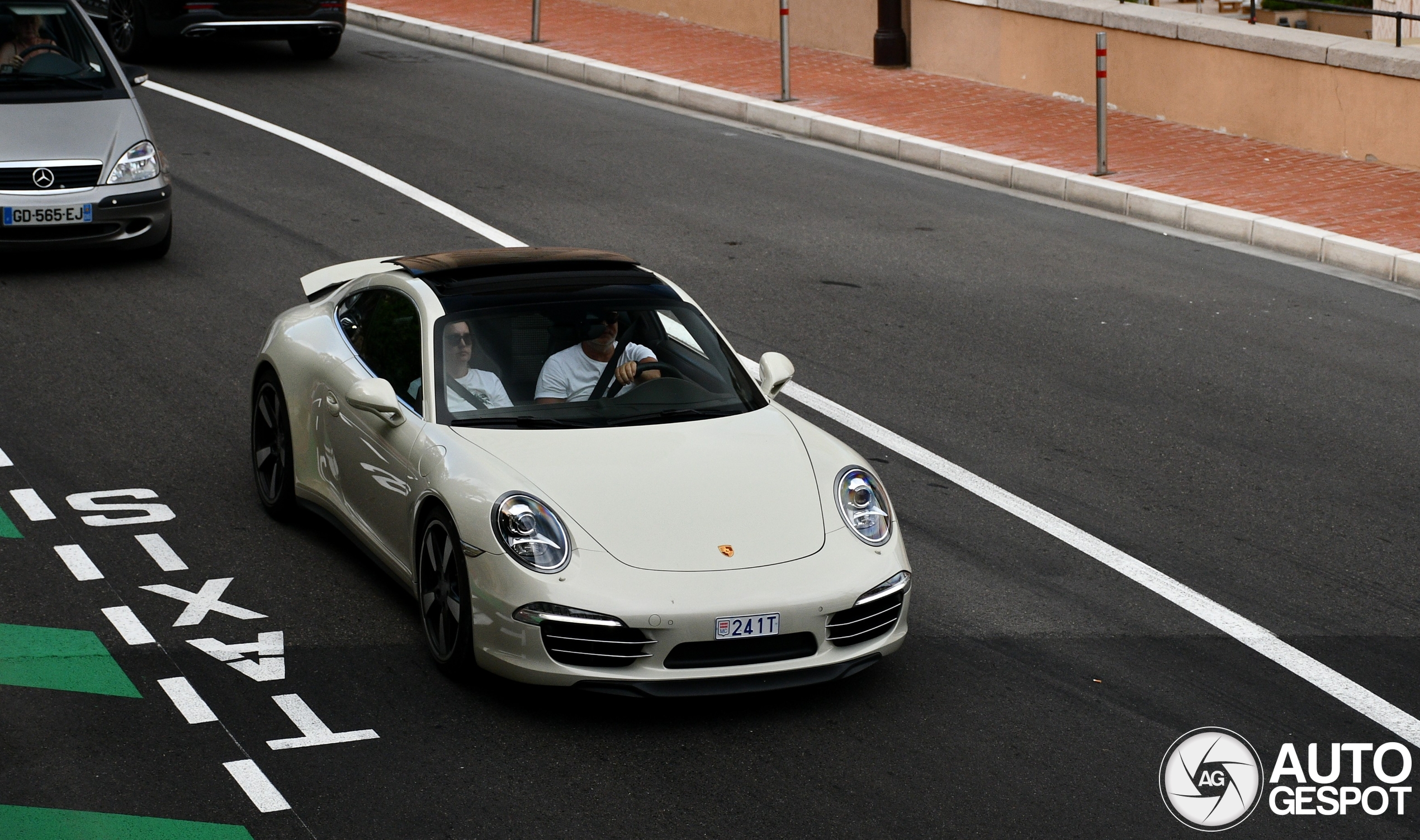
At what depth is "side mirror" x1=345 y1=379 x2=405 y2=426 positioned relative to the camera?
689 cm

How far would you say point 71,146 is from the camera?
1187cm

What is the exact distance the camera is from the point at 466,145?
16750 millimetres

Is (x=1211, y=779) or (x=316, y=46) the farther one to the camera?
(x=316, y=46)

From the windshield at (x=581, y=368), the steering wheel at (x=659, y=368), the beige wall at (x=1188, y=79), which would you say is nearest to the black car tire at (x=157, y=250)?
the windshield at (x=581, y=368)

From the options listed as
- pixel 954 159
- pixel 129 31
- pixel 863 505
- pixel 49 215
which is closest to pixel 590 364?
pixel 863 505

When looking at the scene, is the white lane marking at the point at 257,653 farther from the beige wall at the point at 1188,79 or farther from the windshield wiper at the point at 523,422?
the beige wall at the point at 1188,79

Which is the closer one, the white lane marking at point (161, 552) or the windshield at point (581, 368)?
the windshield at point (581, 368)

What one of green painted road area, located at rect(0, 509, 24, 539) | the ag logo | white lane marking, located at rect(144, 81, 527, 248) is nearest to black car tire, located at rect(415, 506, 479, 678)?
green painted road area, located at rect(0, 509, 24, 539)

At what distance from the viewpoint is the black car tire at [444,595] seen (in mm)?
6367

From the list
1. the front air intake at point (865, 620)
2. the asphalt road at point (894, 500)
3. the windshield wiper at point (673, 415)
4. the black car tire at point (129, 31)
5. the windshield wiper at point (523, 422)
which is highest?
the black car tire at point (129, 31)

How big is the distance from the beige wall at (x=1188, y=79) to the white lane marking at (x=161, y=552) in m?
12.0

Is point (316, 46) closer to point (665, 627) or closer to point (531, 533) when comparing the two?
point (531, 533)

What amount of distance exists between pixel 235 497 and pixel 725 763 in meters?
3.51

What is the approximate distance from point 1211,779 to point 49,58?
10093 mm
